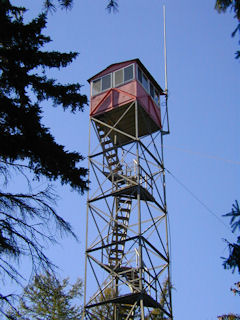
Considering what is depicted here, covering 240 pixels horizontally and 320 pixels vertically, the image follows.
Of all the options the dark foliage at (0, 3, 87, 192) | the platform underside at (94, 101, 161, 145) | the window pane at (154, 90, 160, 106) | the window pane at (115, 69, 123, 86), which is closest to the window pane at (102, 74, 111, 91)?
the window pane at (115, 69, 123, 86)

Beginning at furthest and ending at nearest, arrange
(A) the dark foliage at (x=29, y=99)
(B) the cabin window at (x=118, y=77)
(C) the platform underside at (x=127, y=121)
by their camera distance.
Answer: (B) the cabin window at (x=118, y=77) < (C) the platform underside at (x=127, y=121) < (A) the dark foliage at (x=29, y=99)

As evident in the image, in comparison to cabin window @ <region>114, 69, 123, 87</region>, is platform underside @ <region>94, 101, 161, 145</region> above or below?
below

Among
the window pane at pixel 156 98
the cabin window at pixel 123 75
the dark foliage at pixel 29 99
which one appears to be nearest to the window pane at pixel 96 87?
the cabin window at pixel 123 75

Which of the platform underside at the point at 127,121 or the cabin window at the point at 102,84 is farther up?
the cabin window at the point at 102,84

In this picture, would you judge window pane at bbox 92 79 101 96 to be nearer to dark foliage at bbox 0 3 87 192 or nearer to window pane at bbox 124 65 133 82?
window pane at bbox 124 65 133 82

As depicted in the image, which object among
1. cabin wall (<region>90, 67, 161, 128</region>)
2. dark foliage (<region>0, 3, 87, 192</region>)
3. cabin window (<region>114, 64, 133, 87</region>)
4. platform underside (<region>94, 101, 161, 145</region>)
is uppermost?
cabin window (<region>114, 64, 133, 87</region>)

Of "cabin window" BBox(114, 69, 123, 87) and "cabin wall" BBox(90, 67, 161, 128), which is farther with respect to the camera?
"cabin window" BBox(114, 69, 123, 87)

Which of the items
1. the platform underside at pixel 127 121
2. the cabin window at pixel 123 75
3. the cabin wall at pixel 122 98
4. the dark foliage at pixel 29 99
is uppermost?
the cabin window at pixel 123 75

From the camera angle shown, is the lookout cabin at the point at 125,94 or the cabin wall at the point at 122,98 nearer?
the cabin wall at the point at 122,98

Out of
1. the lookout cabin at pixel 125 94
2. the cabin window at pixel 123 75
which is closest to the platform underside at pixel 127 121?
the lookout cabin at pixel 125 94

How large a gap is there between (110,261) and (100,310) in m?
5.42

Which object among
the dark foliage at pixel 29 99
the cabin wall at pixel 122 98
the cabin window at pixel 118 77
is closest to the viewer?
the dark foliage at pixel 29 99

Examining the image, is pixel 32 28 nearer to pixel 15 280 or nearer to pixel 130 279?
pixel 15 280

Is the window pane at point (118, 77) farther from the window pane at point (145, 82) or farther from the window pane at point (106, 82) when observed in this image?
the window pane at point (145, 82)
